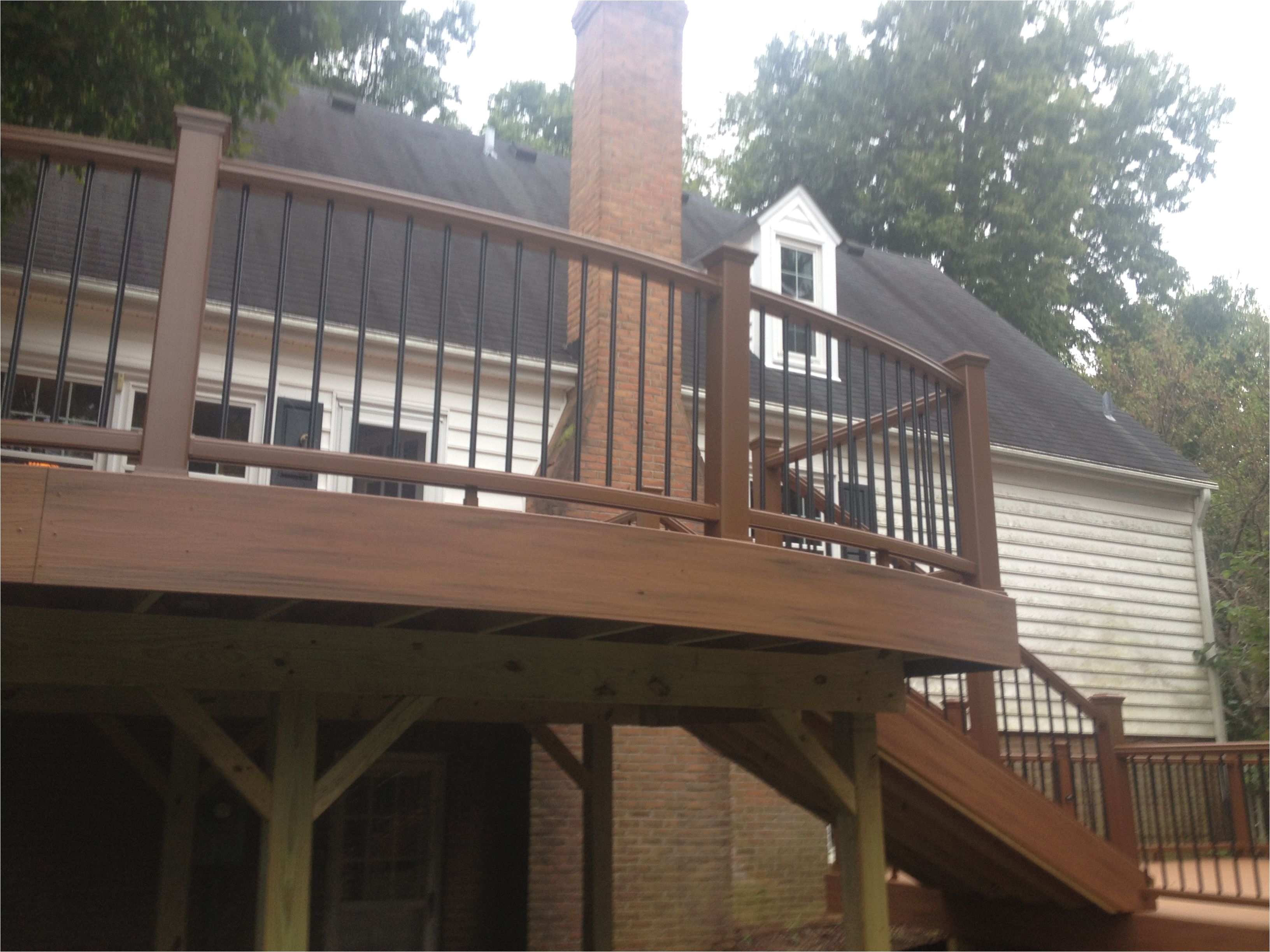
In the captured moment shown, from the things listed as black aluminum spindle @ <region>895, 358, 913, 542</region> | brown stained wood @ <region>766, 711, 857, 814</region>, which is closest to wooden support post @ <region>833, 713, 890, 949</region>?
brown stained wood @ <region>766, 711, 857, 814</region>

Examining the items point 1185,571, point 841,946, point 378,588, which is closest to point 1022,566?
point 1185,571

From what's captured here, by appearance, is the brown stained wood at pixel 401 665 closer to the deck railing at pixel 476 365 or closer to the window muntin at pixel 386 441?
the deck railing at pixel 476 365

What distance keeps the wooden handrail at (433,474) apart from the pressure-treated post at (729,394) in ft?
Answer: 0.28

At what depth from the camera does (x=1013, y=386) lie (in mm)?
14438

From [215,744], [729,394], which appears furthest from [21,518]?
[729,394]

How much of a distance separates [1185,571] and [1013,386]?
122 inches

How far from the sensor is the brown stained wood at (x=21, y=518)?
2953mm

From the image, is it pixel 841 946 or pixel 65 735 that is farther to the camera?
pixel 841 946

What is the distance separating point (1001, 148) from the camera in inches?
994

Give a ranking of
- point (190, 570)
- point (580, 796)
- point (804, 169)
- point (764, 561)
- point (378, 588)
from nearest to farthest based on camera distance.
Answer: point (190, 570), point (378, 588), point (764, 561), point (580, 796), point (804, 169)

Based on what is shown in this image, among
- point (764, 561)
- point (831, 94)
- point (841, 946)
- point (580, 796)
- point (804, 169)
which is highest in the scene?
point (831, 94)

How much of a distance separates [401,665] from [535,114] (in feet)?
80.1

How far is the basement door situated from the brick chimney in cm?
270

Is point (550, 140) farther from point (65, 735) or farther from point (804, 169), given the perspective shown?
point (65, 735)
